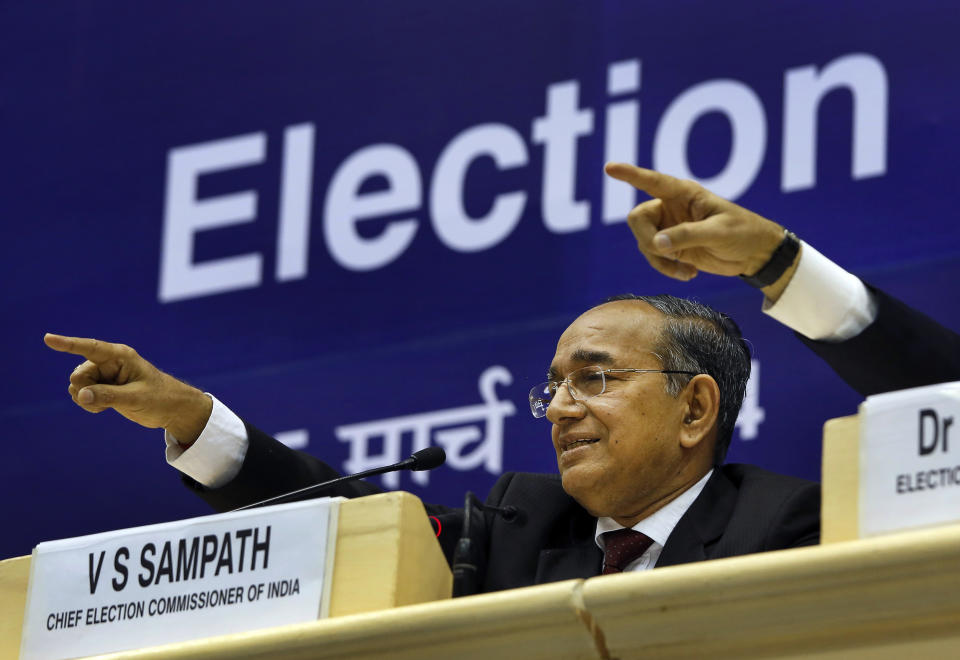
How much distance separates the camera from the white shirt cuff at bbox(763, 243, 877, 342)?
6.33ft

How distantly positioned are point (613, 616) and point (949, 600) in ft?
0.95

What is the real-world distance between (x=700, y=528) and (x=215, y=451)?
0.77m

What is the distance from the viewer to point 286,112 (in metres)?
3.72

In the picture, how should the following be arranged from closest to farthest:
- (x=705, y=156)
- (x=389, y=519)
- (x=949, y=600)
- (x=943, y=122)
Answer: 1. (x=949, y=600)
2. (x=389, y=519)
3. (x=943, y=122)
4. (x=705, y=156)

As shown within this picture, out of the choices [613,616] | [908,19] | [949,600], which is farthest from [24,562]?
[908,19]

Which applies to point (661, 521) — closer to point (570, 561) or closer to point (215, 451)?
point (570, 561)

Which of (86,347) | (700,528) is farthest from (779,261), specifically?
(86,347)

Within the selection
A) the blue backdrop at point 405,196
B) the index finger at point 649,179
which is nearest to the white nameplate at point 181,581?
the index finger at point 649,179

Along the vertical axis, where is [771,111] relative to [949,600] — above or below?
above

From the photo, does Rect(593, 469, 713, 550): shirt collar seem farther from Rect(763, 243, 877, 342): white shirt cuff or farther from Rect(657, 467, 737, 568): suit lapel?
Rect(763, 243, 877, 342): white shirt cuff

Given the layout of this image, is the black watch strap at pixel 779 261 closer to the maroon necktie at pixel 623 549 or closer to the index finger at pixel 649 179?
the index finger at pixel 649 179

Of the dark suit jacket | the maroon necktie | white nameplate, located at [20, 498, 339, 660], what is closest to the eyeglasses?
the dark suit jacket

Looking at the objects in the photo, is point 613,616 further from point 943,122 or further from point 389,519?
point 943,122

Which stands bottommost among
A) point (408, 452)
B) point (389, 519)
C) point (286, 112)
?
point (389, 519)
